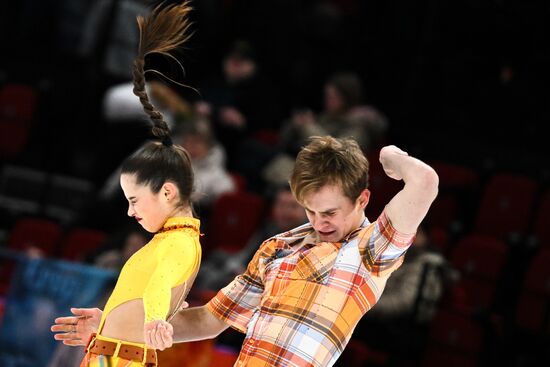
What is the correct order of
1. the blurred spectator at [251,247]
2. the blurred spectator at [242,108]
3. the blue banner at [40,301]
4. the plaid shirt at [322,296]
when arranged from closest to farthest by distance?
the plaid shirt at [322,296]
the blue banner at [40,301]
the blurred spectator at [251,247]
the blurred spectator at [242,108]

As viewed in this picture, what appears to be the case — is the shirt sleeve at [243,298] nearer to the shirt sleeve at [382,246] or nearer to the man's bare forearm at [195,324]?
the man's bare forearm at [195,324]

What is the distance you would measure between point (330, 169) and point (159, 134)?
22.8 inches

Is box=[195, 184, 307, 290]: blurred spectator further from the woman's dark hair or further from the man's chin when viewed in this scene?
the man's chin

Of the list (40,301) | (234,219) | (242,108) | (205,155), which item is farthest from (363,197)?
(242,108)

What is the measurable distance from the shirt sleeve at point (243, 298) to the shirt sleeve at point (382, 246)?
0.39m

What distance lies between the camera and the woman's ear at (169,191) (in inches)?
131

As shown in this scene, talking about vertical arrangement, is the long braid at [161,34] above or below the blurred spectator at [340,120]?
below

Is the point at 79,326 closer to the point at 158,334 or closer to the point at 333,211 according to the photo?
the point at 158,334

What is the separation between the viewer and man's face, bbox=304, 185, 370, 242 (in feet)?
10.3

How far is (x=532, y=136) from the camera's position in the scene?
8125 mm

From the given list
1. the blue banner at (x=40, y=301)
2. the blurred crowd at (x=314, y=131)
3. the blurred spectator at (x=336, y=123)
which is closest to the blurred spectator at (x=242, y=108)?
the blurred crowd at (x=314, y=131)

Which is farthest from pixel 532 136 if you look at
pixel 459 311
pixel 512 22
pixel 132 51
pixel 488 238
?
pixel 132 51

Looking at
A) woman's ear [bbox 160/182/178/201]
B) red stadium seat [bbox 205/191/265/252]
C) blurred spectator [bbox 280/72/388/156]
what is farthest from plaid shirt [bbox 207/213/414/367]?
blurred spectator [bbox 280/72/388/156]

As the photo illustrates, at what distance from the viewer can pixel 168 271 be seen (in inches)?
127
